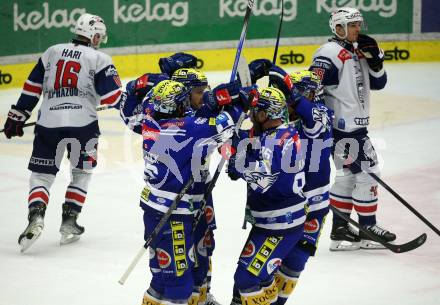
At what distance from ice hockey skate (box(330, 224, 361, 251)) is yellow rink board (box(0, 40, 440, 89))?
602 cm

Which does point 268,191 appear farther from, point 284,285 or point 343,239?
point 343,239

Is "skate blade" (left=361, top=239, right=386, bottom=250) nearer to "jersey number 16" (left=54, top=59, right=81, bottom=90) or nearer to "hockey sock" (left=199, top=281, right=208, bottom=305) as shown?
"hockey sock" (left=199, top=281, right=208, bottom=305)

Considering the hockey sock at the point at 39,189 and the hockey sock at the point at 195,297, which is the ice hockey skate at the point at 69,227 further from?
the hockey sock at the point at 195,297

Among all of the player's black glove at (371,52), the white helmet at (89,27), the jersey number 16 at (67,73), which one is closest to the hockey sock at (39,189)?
the jersey number 16 at (67,73)

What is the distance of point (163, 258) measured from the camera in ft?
18.6

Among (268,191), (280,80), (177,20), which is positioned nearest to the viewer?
(268,191)

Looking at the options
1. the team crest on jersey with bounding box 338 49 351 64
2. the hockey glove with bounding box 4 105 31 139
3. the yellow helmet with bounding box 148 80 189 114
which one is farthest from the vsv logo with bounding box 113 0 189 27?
the yellow helmet with bounding box 148 80 189 114

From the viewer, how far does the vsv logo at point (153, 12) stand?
516 inches

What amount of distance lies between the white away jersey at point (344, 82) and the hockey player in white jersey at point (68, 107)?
1516mm

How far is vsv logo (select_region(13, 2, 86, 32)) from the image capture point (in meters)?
12.4

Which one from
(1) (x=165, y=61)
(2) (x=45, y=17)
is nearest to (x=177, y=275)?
(1) (x=165, y=61)

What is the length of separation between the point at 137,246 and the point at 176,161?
7.23ft

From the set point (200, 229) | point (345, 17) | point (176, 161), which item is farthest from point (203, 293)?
point (345, 17)

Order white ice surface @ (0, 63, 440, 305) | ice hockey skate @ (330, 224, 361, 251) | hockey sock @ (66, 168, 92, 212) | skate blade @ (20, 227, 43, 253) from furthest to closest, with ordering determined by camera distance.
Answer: hockey sock @ (66, 168, 92, 212), ice hockey skate @ (330, 224, 361, 251), skate blade @ (20, 227, 43, 253), white ice surface @ (0, 63, 440, 305)
